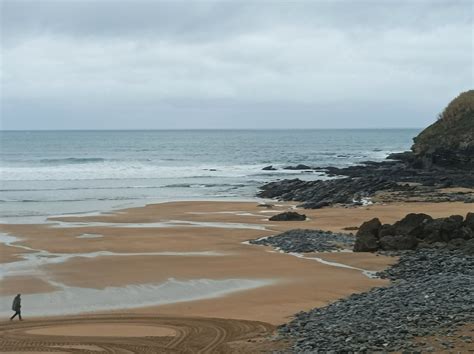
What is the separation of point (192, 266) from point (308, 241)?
19.4 feet

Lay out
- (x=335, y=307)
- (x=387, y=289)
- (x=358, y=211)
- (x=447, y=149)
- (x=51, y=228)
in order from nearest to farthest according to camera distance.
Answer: (x=335, y=307)
(x=387, y=289)
(x=51, y=228)
(x=358, y=211)
(x=447, y=149)

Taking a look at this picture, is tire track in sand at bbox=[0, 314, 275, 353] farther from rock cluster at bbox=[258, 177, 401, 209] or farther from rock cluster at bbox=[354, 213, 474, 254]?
rock cluster at bbox=[258, 177, 401, 209]

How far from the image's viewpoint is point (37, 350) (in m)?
12.9

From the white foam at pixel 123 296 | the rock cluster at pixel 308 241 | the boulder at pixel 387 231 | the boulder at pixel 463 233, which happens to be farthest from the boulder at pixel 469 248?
the white foam at pixel 123 296

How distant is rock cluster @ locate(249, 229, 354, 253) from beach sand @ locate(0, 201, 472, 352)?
0.86 metres

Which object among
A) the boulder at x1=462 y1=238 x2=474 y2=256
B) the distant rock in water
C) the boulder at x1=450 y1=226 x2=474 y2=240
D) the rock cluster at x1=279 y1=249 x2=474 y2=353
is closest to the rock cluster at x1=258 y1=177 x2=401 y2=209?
the distant rock in water

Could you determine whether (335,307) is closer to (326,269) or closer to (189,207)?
(326,269)

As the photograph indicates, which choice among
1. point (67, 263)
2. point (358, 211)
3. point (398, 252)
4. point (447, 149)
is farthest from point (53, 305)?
point (447, 149)

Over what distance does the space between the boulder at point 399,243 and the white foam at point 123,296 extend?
20.7 feet

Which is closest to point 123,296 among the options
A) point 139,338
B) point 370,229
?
point 139,338

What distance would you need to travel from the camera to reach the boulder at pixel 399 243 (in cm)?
2375

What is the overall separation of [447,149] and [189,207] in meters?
28.1

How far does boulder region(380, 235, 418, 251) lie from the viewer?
23750 mm

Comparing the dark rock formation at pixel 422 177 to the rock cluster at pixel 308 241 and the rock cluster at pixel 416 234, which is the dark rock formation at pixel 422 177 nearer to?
the rock cluster at pixel 308 241
